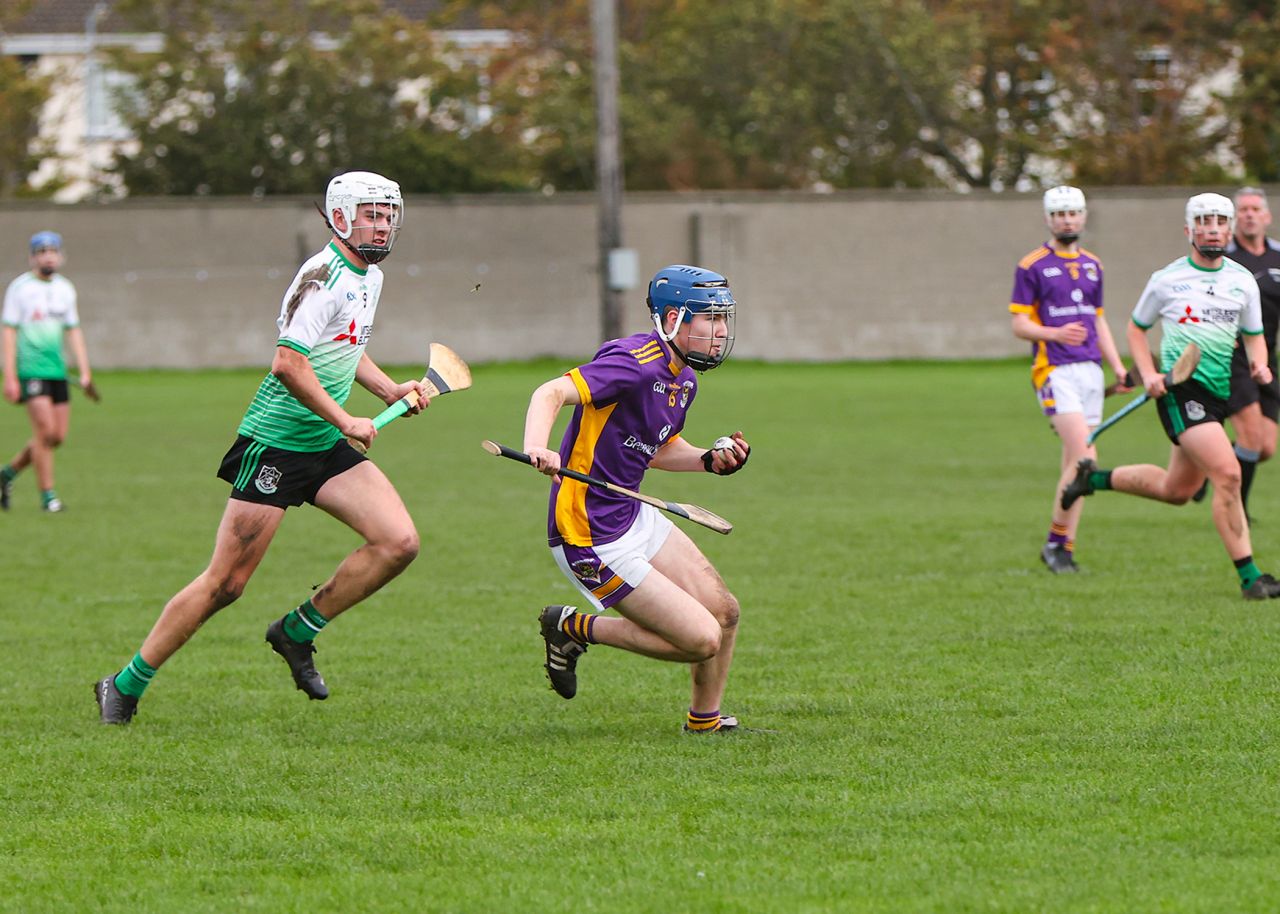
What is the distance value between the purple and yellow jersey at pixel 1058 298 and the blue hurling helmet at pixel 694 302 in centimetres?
493

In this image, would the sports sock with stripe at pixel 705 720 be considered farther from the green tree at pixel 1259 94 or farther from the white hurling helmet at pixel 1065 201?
the green tree at pixel 1259 94

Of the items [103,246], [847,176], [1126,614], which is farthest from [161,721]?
[847,176]

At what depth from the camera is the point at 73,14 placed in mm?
48594

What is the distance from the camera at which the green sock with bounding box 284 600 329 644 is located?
23.2ft

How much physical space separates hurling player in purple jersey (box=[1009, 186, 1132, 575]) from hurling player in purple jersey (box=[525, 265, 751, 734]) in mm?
4632

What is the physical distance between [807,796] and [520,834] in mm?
915

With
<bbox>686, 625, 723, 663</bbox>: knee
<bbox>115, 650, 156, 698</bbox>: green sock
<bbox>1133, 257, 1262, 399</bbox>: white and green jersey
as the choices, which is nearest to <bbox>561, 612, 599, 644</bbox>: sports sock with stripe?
<bbox>686, 625, 723, 663</bbox>: knee

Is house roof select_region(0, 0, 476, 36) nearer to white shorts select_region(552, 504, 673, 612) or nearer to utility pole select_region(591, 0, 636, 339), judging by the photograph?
utility pole select_region(591, 0, 636, 339)

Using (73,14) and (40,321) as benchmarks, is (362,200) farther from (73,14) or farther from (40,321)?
(73,14)

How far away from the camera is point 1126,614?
886cm

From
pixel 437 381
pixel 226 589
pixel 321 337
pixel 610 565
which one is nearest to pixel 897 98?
pixel 437 381

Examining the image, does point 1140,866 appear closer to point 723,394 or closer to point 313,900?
A: point 313,900

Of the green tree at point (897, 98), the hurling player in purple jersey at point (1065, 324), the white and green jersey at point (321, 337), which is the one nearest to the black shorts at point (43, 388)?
the hurling player in purple jersey at point (1065, 324)

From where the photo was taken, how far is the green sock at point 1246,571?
30.1 feet
